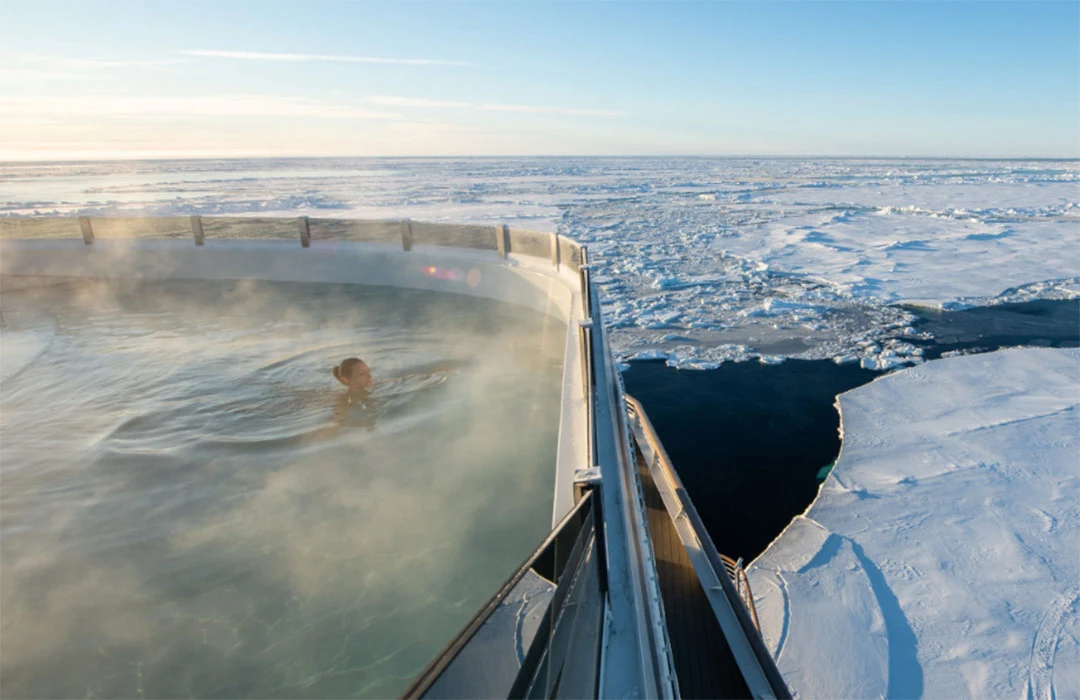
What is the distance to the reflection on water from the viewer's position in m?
3.72

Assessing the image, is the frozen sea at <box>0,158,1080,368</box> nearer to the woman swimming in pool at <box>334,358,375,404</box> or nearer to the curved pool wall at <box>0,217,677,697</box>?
the curved pool wall at <box>0,217,677,697</box>

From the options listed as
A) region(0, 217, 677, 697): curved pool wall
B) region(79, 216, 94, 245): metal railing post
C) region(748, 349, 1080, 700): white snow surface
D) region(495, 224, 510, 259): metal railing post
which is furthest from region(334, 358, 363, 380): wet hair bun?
region(79, 216, 94, 245): metal railing post

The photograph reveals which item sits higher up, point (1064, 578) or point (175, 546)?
point (175, 546)

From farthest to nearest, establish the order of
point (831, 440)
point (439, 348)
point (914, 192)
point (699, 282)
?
point (914, 192)
point (699, 282)
point (439, 348)
point (831, 440)

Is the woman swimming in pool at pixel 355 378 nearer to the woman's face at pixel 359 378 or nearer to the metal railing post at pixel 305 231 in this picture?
the woman's face at pixel 359 378

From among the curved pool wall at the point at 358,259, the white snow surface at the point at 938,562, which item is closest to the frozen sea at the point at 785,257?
the curved pool wall at the point at 358,259

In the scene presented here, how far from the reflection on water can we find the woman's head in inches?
13.6

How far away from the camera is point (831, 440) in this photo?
8328 millimetres

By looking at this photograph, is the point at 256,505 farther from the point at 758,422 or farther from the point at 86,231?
the point at 86,231

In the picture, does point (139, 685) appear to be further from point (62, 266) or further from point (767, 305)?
point (62, 266)

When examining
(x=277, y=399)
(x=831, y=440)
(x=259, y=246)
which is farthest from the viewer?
(x=259, y=246)

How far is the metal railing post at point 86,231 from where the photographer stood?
1431cm

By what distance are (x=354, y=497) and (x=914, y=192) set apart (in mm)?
55906

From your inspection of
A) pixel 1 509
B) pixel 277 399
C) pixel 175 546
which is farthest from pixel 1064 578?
pixel 1 509
